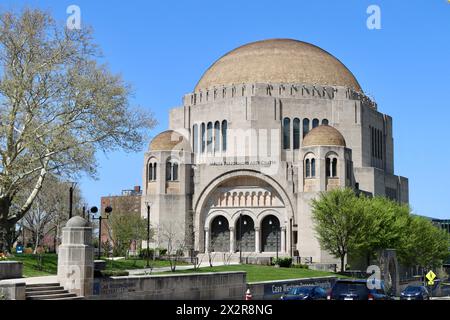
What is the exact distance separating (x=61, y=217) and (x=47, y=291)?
156 feet

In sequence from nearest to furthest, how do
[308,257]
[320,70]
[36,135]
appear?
[36,135] < [308,257] < [320,70]

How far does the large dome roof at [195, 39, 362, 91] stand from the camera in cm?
7975

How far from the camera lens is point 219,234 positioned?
74.5 metres

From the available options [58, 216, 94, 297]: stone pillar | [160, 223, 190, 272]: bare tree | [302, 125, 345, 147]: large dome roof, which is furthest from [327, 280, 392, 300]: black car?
[160, 223, 190, 272]: bare tree

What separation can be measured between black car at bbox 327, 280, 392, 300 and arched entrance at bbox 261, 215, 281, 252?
151 ft

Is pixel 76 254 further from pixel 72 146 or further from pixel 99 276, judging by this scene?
pixel 72 146

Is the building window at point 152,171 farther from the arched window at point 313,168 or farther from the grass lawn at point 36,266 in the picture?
the grass lawn at point 36,266

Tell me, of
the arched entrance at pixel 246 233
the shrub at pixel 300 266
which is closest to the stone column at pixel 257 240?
the arched entrance at pixel 246 233

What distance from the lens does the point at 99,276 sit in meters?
28.4

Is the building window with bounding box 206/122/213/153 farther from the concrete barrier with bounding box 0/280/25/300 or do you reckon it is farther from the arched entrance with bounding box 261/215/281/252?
the concrete barrier with bounding box 0/280/25/300

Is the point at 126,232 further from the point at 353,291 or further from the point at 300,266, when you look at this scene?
the point at 353,291

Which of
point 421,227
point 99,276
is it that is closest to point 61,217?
point 421,227

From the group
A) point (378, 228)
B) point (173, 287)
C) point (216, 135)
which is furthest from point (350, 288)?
point (216, 135)

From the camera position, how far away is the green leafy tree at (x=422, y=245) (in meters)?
67.7
